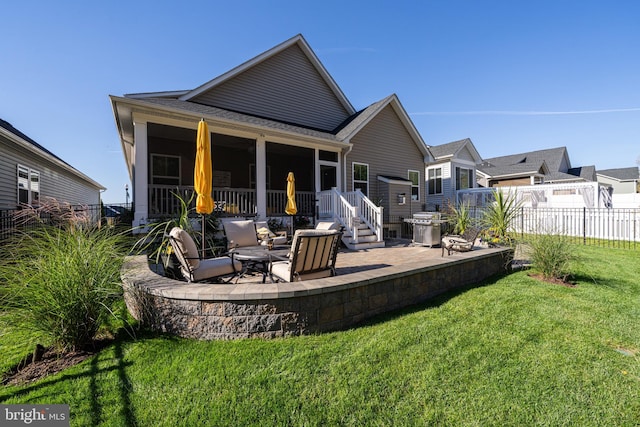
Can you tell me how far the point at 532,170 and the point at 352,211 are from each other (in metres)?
22.3

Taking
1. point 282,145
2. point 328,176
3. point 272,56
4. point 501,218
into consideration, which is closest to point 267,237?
point 282,145

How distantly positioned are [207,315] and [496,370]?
10.3 ft

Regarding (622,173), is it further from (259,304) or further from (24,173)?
(24,173)

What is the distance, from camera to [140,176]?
23.8 ft

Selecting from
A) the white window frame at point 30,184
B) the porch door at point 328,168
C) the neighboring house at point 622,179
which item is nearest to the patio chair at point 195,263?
the porch door at point 328,168

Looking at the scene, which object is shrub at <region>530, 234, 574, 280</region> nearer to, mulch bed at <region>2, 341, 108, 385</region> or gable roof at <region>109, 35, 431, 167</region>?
gable roof at <region>109, 35, 431, 167</region>

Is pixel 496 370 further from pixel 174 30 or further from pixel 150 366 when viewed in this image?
pixel 174 30

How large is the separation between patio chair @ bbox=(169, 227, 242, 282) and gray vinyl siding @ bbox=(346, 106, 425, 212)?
849 centimetres

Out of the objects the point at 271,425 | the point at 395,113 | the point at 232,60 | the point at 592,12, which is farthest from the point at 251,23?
the point at 271,425

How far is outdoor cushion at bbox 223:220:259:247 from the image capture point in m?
6.76

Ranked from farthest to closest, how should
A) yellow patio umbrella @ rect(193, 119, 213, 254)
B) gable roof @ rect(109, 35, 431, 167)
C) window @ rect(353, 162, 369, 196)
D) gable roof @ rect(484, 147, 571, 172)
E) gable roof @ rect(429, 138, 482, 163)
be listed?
1. gable roof @ rect(484, 147, 571, 172)
2. gable roof @ rect(429, 138, 482, 163)
3. window @ rect(353, 162, 369, 196)
4. gable roof @ rect(109, 35, 431, 167)
5. yellow patio umbrella @ rect(193, 119, 213, 254)

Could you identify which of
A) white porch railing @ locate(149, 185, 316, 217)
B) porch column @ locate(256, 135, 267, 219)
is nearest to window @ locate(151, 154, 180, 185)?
white porch railing @ locate(149, 185, 316, 217)

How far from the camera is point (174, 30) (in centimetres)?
1053

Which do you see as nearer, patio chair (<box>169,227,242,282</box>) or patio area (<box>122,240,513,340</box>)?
patio area (<box>122,240,513,340</box>)
